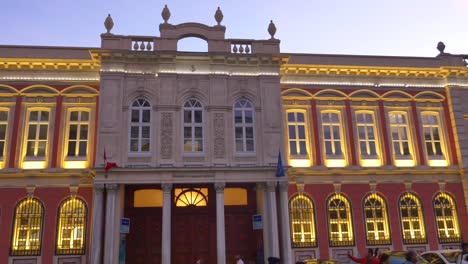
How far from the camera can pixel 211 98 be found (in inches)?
794

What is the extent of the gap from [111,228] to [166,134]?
4793 millimetres

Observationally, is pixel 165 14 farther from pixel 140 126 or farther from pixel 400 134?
pixel 400 134

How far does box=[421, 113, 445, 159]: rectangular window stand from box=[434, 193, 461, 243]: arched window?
2191 millimetres

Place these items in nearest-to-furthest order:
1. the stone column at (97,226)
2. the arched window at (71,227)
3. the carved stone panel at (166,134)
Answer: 1. the stone column at (97,226)
2. the arched window at (71,227)
3. the carved stone panel at (166,134)

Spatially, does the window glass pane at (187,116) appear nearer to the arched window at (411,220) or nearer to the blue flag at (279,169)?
the blue flag at (279,169)

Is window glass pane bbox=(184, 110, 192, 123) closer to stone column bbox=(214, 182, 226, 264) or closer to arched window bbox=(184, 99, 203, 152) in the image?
arched window bbox=(184, 99, 203, 152)

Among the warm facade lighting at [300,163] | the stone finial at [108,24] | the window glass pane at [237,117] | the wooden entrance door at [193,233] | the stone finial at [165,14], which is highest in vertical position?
the stone finial at [165,14]

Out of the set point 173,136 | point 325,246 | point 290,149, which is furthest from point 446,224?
point 173,136

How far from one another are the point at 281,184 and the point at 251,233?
333cm

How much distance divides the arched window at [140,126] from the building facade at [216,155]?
50 millimetres

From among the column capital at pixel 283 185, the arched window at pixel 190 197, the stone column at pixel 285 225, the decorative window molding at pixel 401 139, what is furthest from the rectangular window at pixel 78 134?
the decorative window molding at pixel 401 139

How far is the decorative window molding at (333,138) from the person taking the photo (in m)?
21.3

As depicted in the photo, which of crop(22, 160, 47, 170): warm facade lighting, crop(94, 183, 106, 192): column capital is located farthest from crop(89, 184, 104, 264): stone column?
crop(22, 160, 47, 170): warm facade lighting

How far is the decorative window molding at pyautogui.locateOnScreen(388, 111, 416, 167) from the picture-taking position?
21.8m
